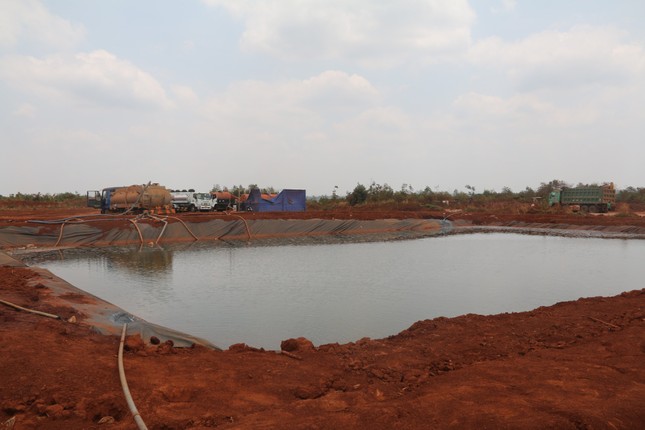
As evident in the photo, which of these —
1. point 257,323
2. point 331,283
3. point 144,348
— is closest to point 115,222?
point 331,283

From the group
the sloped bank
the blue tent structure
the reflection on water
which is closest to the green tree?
the blue tent structure

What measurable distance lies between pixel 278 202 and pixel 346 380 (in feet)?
86.5

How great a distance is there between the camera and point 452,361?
4.28 m

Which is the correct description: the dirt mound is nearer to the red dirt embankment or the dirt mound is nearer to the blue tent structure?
the red dirt embankment

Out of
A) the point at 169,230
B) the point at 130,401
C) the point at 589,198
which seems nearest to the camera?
the point at 130,401

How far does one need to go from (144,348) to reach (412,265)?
29.4ft

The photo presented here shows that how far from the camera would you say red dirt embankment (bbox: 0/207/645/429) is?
2.80 meters

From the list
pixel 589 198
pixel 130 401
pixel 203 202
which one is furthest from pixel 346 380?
pixel 589 198

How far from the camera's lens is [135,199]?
A: 77.3 feet

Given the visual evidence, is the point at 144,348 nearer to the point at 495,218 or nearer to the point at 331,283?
the point at 331,283

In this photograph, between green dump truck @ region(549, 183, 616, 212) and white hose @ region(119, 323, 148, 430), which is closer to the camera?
white hose @ region(119, 323, 148, 430)

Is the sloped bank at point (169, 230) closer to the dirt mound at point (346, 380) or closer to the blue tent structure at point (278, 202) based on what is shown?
the blue tent structure at point (278, 202)

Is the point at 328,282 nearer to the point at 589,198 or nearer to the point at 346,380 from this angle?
the point at 346,380

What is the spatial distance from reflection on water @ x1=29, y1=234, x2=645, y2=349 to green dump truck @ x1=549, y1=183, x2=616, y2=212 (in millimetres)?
16417
